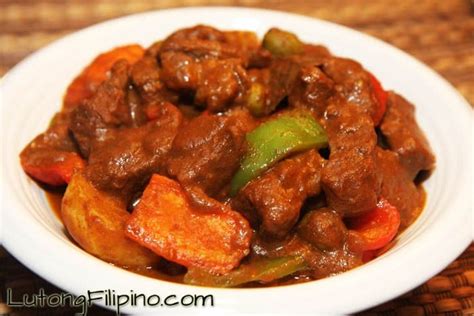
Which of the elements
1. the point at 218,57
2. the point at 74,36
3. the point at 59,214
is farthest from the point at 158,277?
the point at 74,36

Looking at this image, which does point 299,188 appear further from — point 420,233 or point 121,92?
point 121,92

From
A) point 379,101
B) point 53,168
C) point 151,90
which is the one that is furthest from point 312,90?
point 53,168

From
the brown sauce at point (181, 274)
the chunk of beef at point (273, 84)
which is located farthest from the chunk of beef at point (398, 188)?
the chunk of beef at point (273, 84)

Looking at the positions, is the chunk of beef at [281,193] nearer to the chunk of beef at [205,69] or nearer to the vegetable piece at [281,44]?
the chunk of beef at [205,69]

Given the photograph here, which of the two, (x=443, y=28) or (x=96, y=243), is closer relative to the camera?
(x=96, y=243)

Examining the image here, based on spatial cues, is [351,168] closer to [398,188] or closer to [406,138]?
[398,188]

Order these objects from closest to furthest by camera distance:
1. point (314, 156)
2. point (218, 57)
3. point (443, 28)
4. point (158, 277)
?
point (158, 277), point (314, 156), point (218, 57), point (443, 28)

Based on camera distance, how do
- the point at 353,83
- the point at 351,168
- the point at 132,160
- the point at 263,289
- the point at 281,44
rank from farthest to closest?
1. the point at 281,44
2. the point at 353,83
3. the point at 132,160
4. the point at 351,168
5. the point at 263,289
